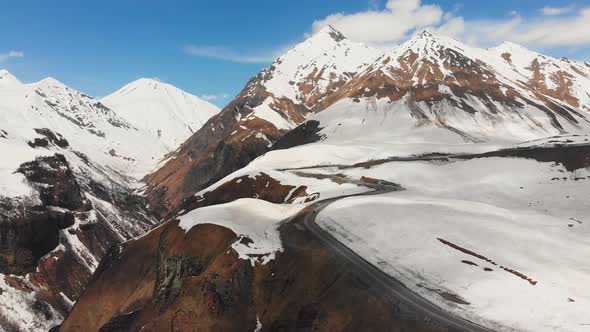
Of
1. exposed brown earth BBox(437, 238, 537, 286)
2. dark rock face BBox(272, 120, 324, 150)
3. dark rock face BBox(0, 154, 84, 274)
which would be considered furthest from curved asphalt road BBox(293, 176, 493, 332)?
dark rock face BBox(272, 120, 324, 150)

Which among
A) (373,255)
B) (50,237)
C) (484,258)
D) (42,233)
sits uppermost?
(42,233)

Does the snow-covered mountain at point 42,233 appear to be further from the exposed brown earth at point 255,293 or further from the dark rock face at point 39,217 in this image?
the exposed brown earth at point 255,293

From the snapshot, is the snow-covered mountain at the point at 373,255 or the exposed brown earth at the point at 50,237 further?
the exposed brown earth at the point at 50,237

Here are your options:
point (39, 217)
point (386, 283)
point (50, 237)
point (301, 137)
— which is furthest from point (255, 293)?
point (301, 137)

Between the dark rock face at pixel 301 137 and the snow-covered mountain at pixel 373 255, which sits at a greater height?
the dark rock face at pixel 301 137

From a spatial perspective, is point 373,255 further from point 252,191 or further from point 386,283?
point 252,191

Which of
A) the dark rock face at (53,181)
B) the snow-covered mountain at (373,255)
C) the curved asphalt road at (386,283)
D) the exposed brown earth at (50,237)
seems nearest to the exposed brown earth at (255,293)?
the snow-covered mountain at (373,255)

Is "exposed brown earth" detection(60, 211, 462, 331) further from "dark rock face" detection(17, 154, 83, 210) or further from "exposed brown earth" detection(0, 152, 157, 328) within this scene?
"dark rock face" detection(17, 154, 83, 210)

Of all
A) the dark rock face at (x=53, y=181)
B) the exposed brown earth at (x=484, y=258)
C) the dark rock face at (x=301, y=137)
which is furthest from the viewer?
the dark rock face at (x=301, y=137)
